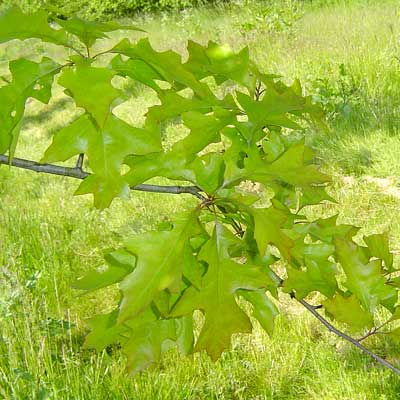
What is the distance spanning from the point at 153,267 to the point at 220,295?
3.3 inches

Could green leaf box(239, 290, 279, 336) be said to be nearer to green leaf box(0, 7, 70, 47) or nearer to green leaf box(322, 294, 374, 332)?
green leaf box(322, 294, 374, 332)

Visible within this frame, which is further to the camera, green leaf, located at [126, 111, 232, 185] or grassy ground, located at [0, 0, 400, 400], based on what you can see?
grassy ground, located at [0, 0, 400, 400]

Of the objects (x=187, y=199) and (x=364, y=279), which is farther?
(x=187, y=199)

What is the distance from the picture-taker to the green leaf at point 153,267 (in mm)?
523

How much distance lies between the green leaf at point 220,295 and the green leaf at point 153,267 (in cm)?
4

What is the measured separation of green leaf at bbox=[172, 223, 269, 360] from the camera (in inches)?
22.5

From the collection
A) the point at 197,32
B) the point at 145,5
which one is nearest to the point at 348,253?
the point at 197,32

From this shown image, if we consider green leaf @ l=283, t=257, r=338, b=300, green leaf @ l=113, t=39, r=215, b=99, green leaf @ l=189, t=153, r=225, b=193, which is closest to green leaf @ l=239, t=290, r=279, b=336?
green leaf @ l=283, t=257, r=338, b=300

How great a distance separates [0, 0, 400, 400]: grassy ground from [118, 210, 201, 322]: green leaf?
0.22 meters

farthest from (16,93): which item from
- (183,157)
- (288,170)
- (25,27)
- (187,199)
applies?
(187,199)

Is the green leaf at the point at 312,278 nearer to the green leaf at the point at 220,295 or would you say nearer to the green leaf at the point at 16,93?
the green leaf at the point at 220,295

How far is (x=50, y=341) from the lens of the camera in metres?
1.86

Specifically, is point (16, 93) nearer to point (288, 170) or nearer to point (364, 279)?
point (288, 170)

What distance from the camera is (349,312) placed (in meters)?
0.75
